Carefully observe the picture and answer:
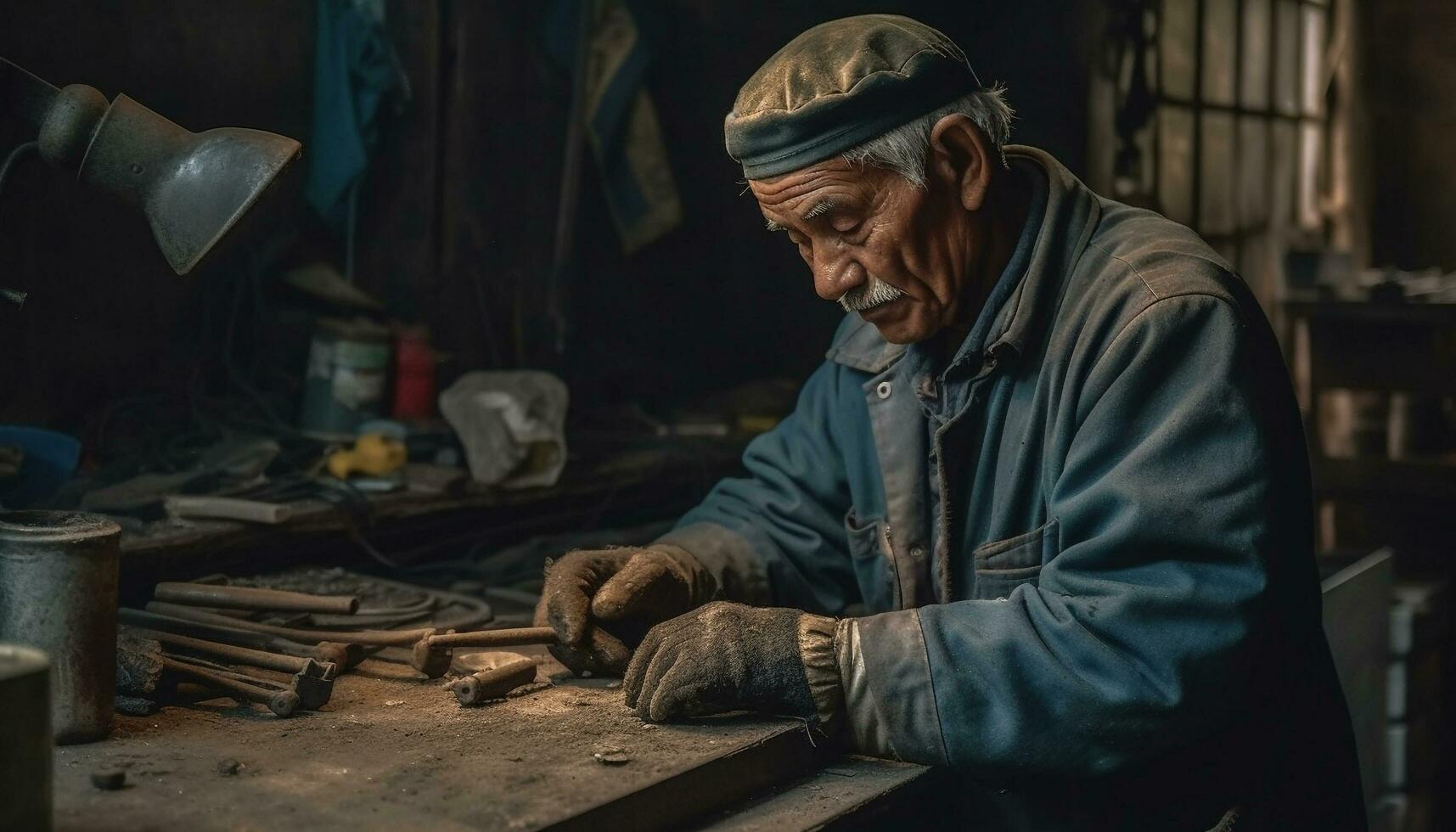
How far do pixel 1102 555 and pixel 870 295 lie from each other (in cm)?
57

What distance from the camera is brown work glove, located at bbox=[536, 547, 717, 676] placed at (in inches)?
93.9

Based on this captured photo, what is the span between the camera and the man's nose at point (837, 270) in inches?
92.0

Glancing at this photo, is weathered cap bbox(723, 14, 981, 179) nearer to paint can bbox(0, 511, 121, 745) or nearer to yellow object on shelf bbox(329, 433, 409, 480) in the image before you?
paint can bbox(0, 511, 121, 745)

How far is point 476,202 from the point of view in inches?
189

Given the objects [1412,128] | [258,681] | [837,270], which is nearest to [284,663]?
[258,681]

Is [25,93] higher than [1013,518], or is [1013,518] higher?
[25,93]

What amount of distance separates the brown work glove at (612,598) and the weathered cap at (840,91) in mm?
660

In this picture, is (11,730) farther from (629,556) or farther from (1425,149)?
(1425,149)

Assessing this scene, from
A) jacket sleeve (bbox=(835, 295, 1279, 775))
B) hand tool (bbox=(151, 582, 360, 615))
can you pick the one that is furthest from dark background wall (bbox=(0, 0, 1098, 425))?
jacket sleeve (bbox=(835, 295, 1279, 775))

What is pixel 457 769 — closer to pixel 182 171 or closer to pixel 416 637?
pixel 416 637

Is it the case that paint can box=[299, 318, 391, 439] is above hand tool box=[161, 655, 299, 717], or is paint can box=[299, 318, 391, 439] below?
above

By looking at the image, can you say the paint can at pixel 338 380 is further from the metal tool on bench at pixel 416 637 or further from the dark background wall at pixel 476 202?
the metal tool on bench at pixel 416 637

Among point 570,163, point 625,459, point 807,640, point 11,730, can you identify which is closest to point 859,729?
point 807,640

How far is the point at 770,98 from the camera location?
7.39 feet
